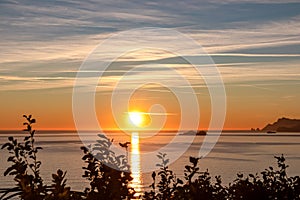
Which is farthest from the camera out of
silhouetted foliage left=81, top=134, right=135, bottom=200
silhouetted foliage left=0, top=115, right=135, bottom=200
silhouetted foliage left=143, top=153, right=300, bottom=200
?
silhouetted foliage left=143, top=153, right=300, bottom=200

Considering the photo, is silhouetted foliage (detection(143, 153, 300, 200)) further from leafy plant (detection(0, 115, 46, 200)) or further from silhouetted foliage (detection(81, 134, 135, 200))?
leafy plant (detection(0, 115, 46, 200))

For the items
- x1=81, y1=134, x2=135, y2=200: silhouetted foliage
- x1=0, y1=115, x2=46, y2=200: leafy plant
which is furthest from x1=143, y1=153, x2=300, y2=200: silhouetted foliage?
x1=0, y1=115, x2=46, y2=200: leafy plant

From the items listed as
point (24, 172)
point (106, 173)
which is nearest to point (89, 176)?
point (106, 173)

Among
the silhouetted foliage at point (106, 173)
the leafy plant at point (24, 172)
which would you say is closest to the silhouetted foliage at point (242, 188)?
the silhouetted foliage at point (106, 173)

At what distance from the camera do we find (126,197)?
17.5ft

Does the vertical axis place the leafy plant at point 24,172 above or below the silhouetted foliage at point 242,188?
below

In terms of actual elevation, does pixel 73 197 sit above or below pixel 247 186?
below

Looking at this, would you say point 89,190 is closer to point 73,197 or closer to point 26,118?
point 73,197

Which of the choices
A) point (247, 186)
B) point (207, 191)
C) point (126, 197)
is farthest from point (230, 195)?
point (126, 197)

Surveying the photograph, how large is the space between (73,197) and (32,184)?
0.39 meters

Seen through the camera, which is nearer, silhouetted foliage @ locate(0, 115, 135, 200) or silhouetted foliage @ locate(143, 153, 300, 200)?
silhouetted foliage @ locate(0, 115, 135, 200)

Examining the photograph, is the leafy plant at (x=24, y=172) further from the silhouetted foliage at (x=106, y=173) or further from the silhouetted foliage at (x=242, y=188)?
the silhouetted foliage at (x=242, y=188)

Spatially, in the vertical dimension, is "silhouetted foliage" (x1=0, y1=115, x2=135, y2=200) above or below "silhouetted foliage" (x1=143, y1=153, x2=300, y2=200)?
below

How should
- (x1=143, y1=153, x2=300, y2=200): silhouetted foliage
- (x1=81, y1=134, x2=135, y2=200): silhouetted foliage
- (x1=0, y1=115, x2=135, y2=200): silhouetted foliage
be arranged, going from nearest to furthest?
(x1=0, y1=115, x2=135, y2=200): silhouetted foliage < (x1=81, y1=134, x2=135, y2=200): silhouetted foliage < (x1=143, y1=153, x2=300, y2=200): silhouetted foliage
